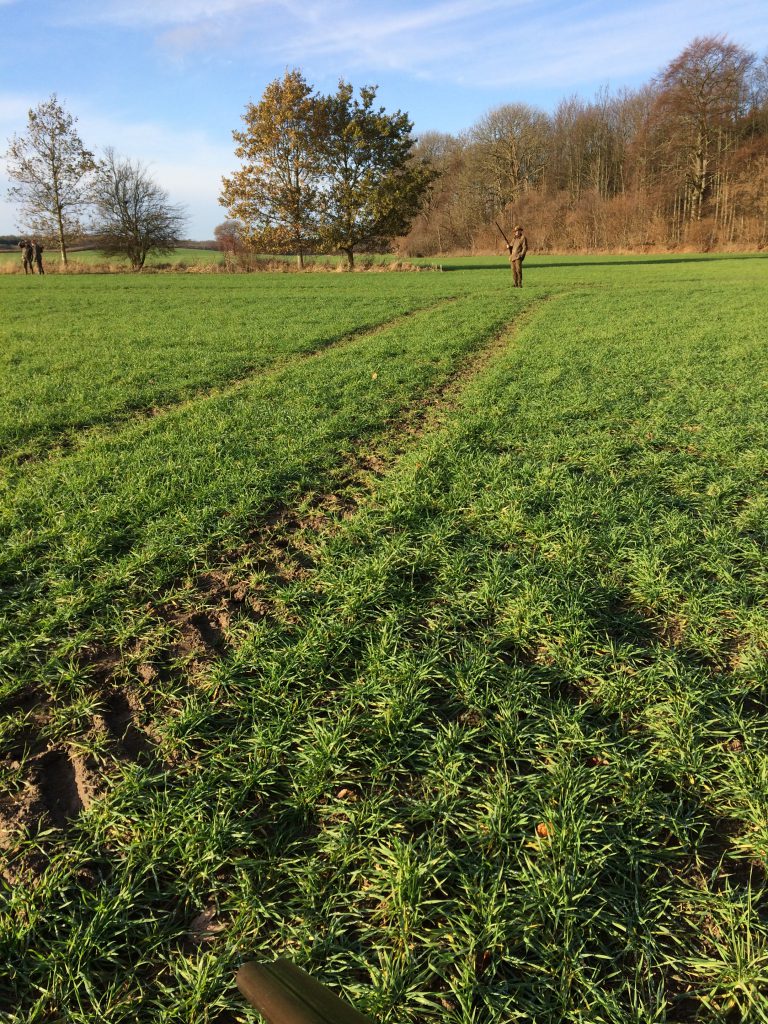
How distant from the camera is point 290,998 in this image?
808mm

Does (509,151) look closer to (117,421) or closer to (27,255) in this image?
(27,255)

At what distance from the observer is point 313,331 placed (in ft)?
45.3

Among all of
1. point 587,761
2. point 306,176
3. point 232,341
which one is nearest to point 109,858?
point 587,761

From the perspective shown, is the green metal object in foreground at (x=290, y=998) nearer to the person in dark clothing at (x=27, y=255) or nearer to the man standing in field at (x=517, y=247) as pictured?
the man standing in field at (x=517, y=247)

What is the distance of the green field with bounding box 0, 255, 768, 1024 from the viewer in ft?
5.50

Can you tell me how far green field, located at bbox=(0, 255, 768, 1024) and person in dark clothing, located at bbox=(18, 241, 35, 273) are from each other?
126 feet

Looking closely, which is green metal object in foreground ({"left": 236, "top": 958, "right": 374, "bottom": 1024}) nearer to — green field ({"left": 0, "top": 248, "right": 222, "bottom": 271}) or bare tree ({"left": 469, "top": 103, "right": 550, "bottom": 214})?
green field ({"left": 0, "top": 248, "right": 222, "bottom": 271})

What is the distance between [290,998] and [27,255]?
4567 centimetres

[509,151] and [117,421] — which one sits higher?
[509,151]

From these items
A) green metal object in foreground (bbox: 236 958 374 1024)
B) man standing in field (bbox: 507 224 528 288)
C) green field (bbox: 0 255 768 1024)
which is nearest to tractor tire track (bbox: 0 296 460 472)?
Result: green field (bbox: 0 255 768 1024)

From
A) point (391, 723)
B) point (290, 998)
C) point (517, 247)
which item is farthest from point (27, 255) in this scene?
point (290, 998)

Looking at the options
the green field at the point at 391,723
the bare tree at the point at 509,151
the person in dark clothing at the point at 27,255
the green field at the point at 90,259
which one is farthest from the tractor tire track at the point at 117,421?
the bare tree at the point at 509,151

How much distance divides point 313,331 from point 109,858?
1326 centimetres

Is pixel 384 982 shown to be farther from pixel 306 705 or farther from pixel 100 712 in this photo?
pixel 100 712
